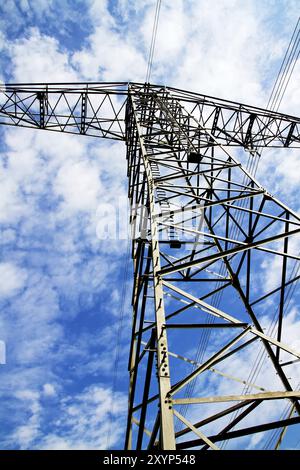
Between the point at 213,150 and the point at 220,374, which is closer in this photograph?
→ the point at 220,374

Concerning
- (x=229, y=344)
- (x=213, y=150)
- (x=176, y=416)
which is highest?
(x=213, y=150)

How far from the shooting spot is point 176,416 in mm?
3953

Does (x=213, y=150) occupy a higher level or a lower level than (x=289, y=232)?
higher

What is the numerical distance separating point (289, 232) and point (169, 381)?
383 centimetres

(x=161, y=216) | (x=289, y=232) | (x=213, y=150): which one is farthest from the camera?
(x=213, y=150)

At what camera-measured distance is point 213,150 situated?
11.0 meters
